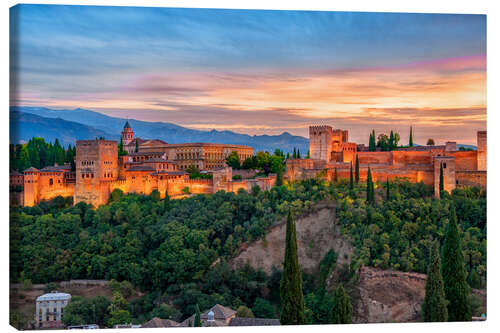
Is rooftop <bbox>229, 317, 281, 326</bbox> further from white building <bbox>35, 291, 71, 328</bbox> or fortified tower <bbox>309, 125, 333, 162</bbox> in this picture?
fortified tower <bbox>309, 125, 333, 162</bbox>

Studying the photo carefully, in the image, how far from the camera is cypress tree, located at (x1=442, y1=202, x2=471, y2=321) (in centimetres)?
1165

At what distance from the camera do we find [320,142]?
21.9 metres

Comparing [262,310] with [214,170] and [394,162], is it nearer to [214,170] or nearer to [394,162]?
[214,170]

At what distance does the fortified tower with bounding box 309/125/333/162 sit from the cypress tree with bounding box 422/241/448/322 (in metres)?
10.7

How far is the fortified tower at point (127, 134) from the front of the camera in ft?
65.5

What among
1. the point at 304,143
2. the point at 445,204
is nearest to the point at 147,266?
the point at 304,143

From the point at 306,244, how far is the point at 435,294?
6.87 m

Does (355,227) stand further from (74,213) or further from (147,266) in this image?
(74,213)

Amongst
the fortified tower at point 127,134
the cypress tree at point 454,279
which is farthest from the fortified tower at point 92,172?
the cypress tree at point 454,279

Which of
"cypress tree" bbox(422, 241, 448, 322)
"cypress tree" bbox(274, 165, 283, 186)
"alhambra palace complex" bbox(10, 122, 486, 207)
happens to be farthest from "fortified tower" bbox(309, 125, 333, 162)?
"cypress tree" bbox(422, 241, 448, 322)

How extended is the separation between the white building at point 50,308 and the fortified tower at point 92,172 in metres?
5.06

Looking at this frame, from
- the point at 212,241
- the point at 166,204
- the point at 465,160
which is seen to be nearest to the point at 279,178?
the point at 212,241

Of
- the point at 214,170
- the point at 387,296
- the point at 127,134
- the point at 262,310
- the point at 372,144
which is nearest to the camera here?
the point at 387,296
